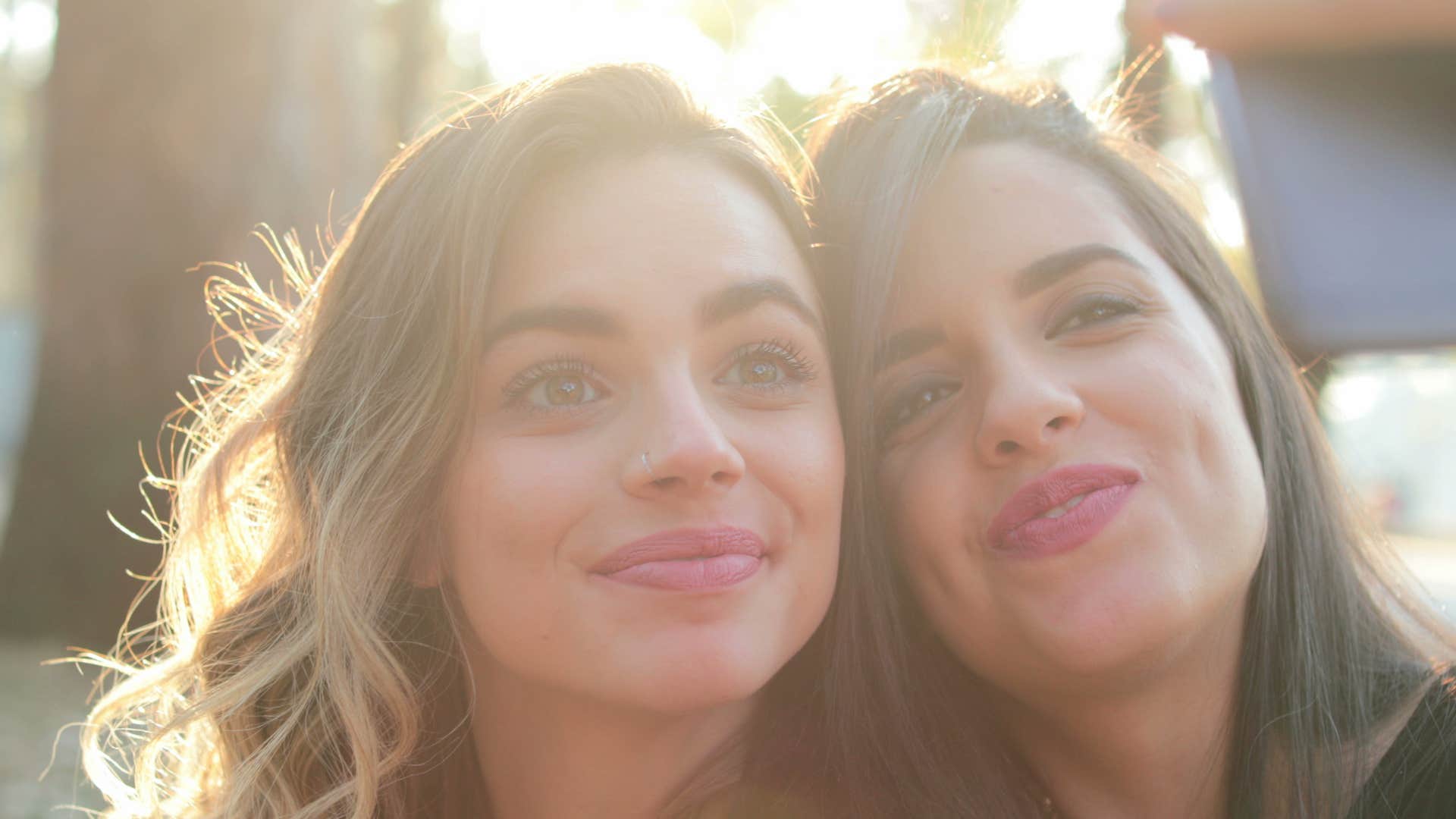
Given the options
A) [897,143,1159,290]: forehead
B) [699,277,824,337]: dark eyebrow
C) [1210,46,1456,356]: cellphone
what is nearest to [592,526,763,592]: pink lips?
[699,277,824,337]: dark eyebrow

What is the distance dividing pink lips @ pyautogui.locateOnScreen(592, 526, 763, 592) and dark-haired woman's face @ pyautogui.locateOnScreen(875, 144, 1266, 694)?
0.51 m

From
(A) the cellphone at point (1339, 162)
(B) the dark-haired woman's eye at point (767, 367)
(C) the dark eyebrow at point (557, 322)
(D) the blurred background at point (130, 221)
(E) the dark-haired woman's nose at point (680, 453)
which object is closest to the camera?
(A) the cellphone at point (1339, 162)

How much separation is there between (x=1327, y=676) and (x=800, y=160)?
164 centimetres

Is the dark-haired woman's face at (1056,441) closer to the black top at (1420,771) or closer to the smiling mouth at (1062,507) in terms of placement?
the smiling mouth at (1062,507)

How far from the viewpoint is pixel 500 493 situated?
2.20m

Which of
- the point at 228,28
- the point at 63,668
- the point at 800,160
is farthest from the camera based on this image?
the point at 63,668

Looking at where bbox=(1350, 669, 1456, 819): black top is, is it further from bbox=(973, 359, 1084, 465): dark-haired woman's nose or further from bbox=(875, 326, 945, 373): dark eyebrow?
bbox=(875, 326, 945, 373): dark eyebrow

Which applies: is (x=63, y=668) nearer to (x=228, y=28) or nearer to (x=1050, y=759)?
(x=228, y=28)

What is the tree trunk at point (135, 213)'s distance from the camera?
601 cm

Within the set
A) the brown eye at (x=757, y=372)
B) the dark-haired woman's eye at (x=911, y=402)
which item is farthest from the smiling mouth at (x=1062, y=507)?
the brown eye at (x=757, y=372)

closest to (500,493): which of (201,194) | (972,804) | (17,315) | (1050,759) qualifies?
(972,804)

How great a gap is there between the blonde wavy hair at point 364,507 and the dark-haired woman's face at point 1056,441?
0.41 meters

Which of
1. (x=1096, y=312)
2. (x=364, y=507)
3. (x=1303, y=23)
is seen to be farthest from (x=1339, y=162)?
(x=364, y=507)

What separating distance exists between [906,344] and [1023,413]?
14.0 inches
